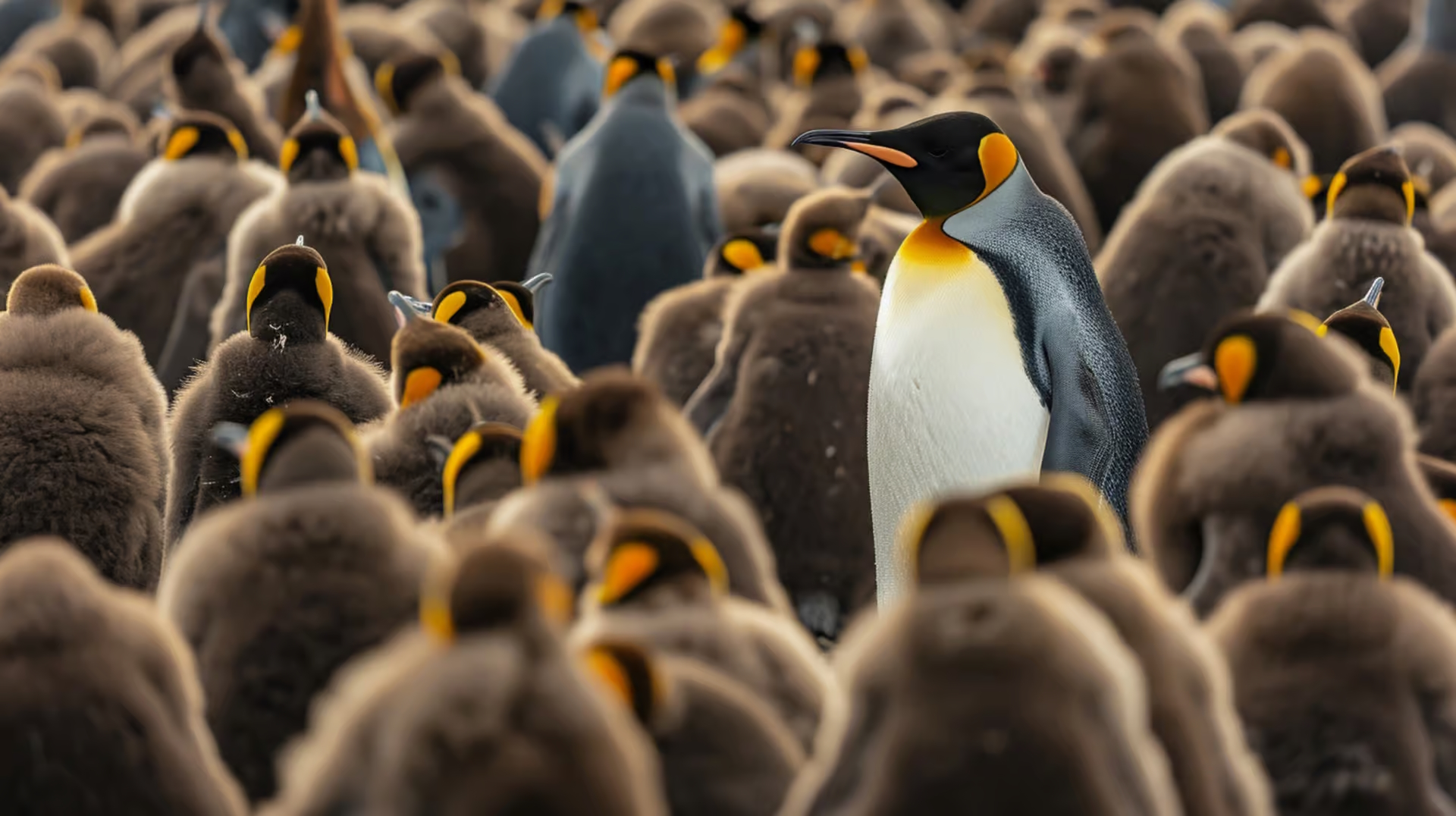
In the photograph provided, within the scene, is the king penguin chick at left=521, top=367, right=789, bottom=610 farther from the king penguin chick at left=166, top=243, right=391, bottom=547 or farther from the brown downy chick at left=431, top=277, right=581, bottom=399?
the brown downy chick at left=431, top=277, right=581, bottom=399

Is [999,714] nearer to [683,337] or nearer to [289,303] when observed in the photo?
[289,303]

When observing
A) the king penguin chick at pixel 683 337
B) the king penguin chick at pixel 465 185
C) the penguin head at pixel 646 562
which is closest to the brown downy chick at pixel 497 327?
the king penguin chick at pixel 683 337

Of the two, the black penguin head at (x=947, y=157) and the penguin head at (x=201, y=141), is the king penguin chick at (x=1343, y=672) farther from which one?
the penguin head at (x=201, y=141)

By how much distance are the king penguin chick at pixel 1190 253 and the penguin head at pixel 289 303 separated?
80.9 inches

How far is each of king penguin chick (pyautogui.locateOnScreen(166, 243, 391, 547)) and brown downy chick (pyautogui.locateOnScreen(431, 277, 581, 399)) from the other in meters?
0.32

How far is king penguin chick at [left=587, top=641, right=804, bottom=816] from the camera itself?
212 centimetres

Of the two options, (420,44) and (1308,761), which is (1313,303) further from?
(420,44)

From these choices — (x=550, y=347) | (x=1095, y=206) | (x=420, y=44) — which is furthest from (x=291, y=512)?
(x=420, y=44)

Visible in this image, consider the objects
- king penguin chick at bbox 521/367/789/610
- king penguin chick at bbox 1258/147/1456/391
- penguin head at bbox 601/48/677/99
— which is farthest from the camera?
penguin head at bbox 601/48/677/99

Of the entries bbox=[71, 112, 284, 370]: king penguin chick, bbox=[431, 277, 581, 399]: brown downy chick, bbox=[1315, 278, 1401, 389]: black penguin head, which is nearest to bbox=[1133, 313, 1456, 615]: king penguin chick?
bbox=[1315, 278, 1401, 389]: black penguin head

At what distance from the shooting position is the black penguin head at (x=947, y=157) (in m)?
3.58

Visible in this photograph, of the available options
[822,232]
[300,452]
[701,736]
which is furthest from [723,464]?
[701,736]

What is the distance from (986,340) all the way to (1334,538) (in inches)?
47.8

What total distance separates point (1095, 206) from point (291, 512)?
5.62 meters
